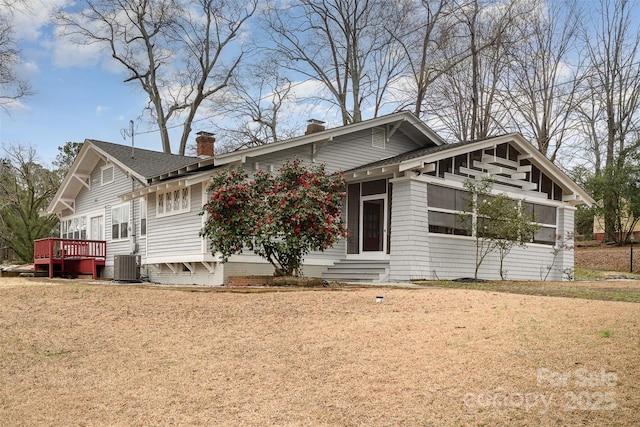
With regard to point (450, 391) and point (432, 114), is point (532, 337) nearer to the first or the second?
point (450, 391)

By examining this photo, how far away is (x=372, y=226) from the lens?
17016 millimetres

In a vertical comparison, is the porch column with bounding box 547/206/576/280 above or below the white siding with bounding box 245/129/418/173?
below

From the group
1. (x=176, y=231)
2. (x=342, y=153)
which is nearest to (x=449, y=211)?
(x=342, y=153)

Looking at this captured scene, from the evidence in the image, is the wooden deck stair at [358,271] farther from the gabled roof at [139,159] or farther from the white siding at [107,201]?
the white siding at [107,201]

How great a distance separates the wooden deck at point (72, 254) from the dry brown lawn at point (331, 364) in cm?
1189

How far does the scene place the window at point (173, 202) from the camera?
16.2 m

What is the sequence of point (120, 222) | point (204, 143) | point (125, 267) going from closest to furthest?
1. point (125, 267)
2. point (120, 222)
3. point (204, 143)

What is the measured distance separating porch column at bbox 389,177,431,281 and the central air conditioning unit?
26.5ft

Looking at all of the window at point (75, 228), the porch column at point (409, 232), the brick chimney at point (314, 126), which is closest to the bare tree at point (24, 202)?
the window at point (75, 228)

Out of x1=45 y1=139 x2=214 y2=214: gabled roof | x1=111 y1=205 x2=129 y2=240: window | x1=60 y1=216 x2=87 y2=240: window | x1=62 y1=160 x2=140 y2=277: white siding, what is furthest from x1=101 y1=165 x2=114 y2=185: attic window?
x1=60 y1=216 x2=87 y2=240: window

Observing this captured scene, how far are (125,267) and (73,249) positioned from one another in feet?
15.1

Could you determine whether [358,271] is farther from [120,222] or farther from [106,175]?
[106,175]

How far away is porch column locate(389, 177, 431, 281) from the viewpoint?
14.8m

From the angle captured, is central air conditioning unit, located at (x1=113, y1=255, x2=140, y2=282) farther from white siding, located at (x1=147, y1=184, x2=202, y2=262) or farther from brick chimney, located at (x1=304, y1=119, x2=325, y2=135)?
brick chimney, located at (x1=304, y1=119, x2=325, y2=135)
